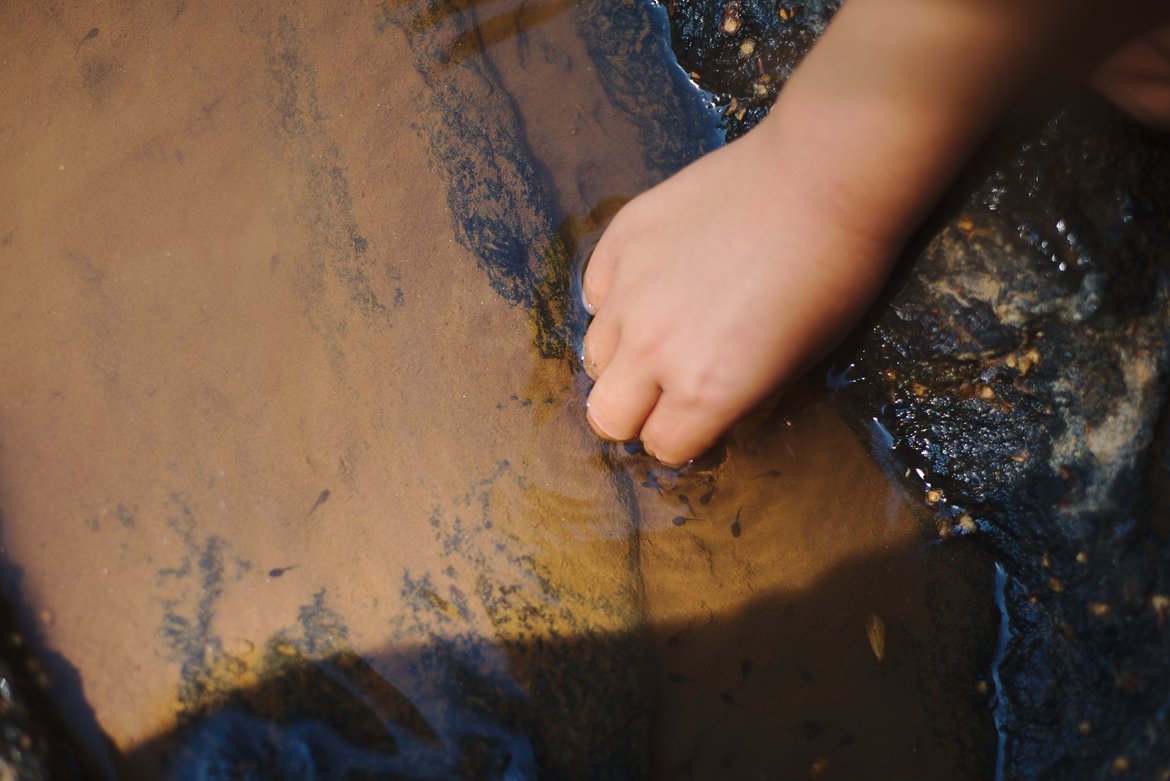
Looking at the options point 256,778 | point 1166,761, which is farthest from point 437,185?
point 1166,761

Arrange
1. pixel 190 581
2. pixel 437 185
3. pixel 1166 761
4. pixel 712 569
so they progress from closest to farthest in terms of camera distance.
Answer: pixel 1166 761 → pixel 190 581 → pixel 712 569 → pixel 437 185

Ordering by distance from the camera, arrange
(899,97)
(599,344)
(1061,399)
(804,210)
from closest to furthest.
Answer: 1. (899,97)
2. (804,210)
3. (1061,399)
4. (599,344)

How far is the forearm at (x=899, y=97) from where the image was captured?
1269mm

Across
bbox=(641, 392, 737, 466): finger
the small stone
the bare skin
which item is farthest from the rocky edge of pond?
bbox=(641, 392, 737, 466): finger

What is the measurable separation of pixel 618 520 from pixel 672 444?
0.18 metres

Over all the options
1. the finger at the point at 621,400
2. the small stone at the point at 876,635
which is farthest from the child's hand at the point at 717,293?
the small stone at the point at 876,635

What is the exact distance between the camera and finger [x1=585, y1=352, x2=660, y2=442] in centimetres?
164

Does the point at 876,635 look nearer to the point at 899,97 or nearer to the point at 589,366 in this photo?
the point at 589,366

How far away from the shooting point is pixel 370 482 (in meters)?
1.62

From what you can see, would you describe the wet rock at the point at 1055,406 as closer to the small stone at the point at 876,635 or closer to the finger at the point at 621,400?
the small stone at the point at 876,635

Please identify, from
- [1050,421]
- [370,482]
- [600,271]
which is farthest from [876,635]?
[370,482]

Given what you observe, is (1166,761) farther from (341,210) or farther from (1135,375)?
(341,210)

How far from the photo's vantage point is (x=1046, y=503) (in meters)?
1.60

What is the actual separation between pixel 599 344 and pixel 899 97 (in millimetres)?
695
